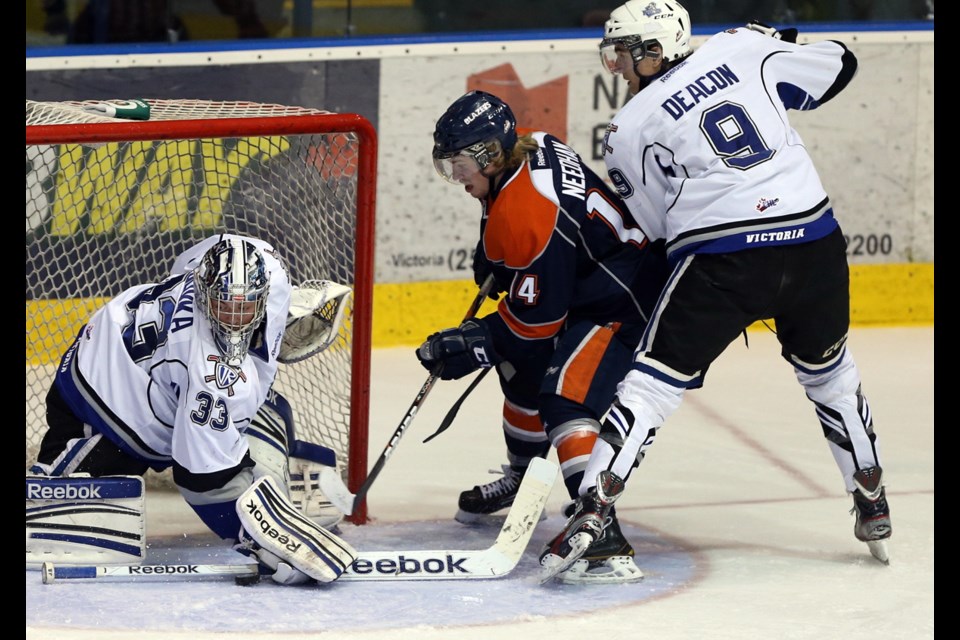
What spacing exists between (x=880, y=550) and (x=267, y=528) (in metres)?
1.35

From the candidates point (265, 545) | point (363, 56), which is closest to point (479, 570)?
point (265, 545)

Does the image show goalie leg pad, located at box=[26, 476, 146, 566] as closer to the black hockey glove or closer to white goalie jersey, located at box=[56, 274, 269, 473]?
white goalie jersey, located at box=[56, 274, 269, 473]

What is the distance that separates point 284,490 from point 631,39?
48.4 inches

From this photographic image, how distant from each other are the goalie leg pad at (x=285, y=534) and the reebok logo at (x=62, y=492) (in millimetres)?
350

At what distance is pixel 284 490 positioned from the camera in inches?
142

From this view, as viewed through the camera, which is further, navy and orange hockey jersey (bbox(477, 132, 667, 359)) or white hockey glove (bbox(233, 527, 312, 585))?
navy and orange hockey jersey (bbox(477, 132, 667, 359))

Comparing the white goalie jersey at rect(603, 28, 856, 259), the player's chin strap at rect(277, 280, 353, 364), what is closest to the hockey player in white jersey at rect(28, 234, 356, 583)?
the player's chin strap at rect(277, 280, 353, 364)

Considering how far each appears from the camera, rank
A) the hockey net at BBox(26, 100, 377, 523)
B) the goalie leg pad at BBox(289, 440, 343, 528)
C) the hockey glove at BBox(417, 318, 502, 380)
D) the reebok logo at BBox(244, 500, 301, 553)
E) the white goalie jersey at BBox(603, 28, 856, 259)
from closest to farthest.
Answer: the reebok logo at BBox(244, 500, 301, 553), the white goalie jersey at BBox(603, 28, 856, 259), the hockey glove at BBox(417, 318, 502, 380), the goalie leg pad at BBox(289, 440, 343, 528), the hockey net at BBox(26, 100, 377, 523)

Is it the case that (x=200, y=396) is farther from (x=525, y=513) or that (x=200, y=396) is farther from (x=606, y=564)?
(x=606, y=564)

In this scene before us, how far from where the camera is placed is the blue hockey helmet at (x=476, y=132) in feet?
11.2

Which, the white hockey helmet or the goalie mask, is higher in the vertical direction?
the white hockey helmet

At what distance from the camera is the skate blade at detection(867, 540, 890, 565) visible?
3.60m

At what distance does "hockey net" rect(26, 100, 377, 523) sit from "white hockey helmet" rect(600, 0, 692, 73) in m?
0.68

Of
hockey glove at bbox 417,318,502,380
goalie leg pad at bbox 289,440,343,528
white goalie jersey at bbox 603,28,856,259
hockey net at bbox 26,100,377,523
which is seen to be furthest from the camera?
hockey net at bbox 26,100,377,523
